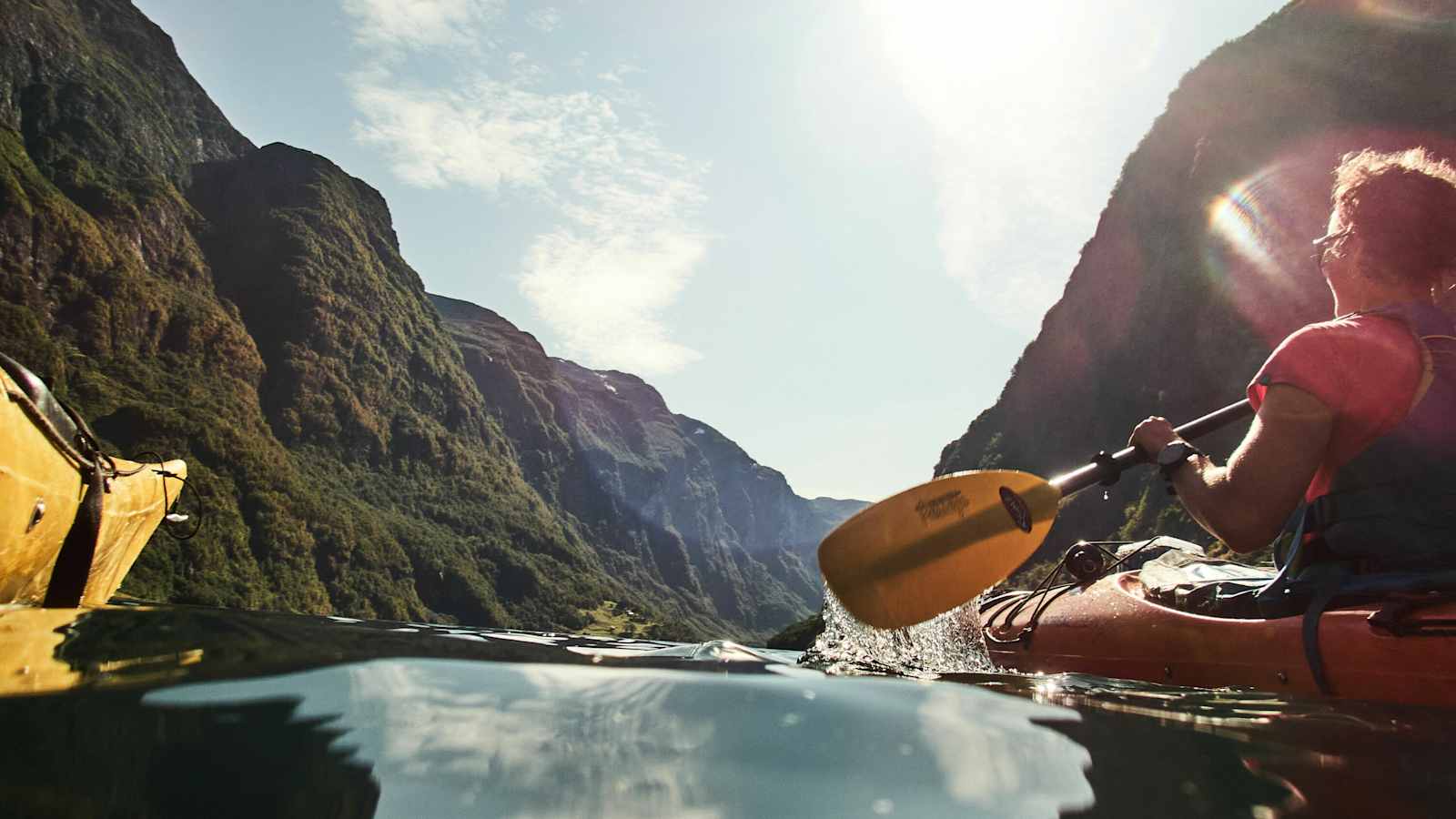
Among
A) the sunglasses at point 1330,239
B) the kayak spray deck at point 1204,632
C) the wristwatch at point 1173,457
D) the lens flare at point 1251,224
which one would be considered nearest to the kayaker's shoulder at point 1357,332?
the sunglasses at point 1330,239

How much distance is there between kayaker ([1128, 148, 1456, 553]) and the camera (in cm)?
322

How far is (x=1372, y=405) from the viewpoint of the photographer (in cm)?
324

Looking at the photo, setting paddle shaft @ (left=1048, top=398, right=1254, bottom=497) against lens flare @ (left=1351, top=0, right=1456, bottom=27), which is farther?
lens flare @ (left=1351, top=0, right=1456, bottom=27)

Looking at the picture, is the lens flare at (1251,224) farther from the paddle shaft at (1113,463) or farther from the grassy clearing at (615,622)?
the grassy clearing at (615,622)

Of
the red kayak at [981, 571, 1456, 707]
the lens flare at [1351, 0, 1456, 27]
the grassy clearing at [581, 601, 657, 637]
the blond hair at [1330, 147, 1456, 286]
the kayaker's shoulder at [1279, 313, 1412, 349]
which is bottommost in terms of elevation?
the red kayak at [981, 571, 1456, 707]

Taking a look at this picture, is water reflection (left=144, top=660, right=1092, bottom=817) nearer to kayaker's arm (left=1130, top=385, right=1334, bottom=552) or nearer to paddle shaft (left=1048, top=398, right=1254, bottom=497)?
kayaker's arm (left=1130, top=385, right=1334, bottom=552)

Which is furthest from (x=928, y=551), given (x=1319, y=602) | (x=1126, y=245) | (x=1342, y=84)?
(x=1126, y=245)

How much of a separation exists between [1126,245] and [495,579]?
113 meters

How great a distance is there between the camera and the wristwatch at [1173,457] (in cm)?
397

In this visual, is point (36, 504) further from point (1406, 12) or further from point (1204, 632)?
point (1406, 12)

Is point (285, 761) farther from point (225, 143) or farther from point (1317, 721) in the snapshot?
point (225, 143)

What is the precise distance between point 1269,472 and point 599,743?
117 inches

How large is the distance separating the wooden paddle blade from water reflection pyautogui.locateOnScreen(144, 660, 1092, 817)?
2.37 m

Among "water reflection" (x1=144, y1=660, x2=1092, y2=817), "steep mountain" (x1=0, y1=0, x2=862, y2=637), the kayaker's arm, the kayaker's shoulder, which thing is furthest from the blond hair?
"steep mountain" (x1=0, y1=0, x2=862, y2=637)
